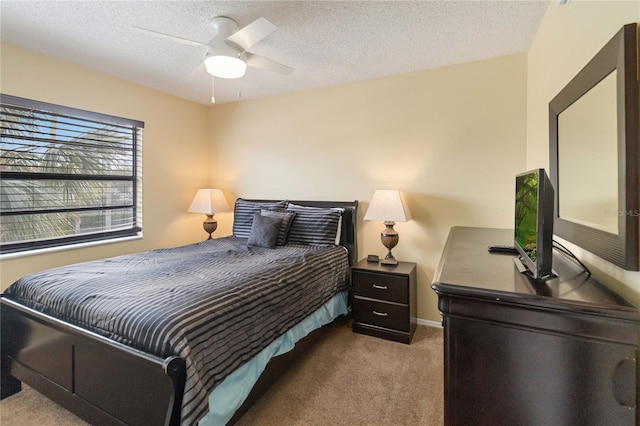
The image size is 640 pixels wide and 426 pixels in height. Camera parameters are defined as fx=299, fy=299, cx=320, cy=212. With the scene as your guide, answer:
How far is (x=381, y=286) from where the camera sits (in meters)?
2.71

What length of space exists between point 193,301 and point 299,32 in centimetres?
203

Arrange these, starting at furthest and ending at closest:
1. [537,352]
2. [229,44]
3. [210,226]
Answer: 1. [210,226]
2. [229,44]
3. [537,352]

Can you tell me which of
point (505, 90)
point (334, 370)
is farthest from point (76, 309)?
point (505, 90)

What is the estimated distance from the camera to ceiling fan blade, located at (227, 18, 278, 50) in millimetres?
1782

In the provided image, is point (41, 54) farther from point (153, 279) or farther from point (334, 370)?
point (334, 370)

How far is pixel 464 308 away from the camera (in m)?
0.89

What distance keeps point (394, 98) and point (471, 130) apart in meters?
0.82

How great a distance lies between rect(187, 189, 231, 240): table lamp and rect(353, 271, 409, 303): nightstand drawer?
79.6 inches

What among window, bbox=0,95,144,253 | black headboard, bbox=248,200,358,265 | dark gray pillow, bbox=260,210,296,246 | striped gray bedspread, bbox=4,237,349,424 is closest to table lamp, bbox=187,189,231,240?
window, bbox=0,95,144,253

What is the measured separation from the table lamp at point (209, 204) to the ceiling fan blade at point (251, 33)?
2.19 m

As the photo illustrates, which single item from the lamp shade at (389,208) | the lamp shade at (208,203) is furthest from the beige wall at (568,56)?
the lamp shade at (208,203)

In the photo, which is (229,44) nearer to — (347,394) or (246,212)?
(246,212)

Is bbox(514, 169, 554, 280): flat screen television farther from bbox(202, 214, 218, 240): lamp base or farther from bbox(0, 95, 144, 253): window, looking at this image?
bbox(0, 95, 144, 253): window

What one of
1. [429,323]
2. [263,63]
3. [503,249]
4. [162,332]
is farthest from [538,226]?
[429,323]
